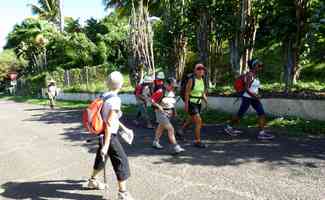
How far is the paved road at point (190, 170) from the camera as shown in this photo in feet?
15.1

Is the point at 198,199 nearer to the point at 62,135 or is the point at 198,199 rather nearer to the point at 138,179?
the point at 138,179

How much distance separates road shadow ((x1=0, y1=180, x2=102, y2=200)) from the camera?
15.6 feet

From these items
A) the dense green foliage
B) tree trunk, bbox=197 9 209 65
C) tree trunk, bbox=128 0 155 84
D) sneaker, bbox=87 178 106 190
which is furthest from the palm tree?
sneaker, bbox=87 178 106 190

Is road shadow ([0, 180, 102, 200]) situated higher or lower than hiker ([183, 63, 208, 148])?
lower

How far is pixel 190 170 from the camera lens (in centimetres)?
553

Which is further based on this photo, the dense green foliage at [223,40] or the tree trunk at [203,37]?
the tree trunk at [203,37]

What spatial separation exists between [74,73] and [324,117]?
2014 cm

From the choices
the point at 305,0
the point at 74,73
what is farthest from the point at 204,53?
the point at 74,73

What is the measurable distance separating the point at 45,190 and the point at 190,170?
2214mm

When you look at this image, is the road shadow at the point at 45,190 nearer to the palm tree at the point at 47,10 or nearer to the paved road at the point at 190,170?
the paved road at the point at 190,170

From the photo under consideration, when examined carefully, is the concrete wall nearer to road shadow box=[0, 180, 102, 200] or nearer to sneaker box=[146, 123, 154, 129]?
sneaker box=[146, 123, 154, 129]

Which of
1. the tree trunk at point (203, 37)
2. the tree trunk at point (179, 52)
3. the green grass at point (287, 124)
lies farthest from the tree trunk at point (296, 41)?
the tree trunk at point (179, 52)

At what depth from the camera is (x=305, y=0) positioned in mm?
9930

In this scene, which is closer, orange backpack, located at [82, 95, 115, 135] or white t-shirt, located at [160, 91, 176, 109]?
orange backpack, located at [82, 95, 115, 135]
